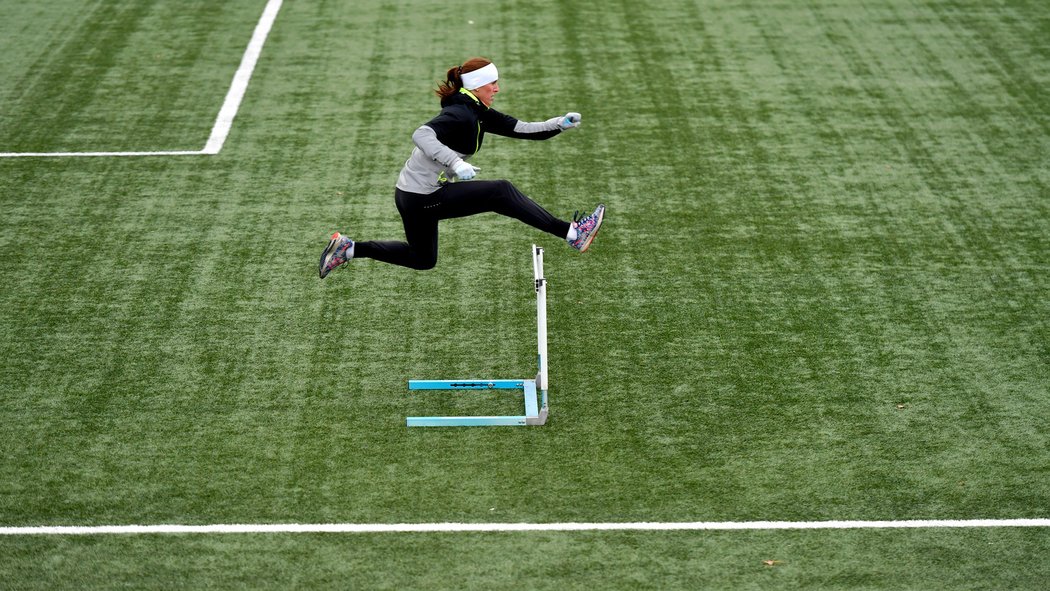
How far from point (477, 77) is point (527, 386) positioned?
203 cm

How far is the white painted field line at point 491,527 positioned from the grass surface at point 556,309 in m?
0.07

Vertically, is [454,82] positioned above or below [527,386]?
above

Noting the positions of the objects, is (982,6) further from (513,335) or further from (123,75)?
(123,75)

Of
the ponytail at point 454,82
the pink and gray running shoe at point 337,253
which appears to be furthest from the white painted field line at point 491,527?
the ponytail at point 454,82

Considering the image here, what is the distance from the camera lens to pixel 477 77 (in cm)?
753

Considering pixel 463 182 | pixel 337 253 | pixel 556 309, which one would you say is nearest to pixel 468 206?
Answer: pixel 463 182

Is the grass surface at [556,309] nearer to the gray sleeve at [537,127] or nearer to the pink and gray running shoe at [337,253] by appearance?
the pink and gray running shoe at [337,253]

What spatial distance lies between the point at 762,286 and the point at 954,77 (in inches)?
198

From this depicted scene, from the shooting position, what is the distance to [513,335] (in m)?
8.43

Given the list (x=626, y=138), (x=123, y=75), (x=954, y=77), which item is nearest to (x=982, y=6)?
(x=954, y=77)

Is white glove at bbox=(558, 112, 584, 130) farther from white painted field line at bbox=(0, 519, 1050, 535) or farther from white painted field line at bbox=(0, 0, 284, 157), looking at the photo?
white painted field line at bbox=(0, 0, 284, 157)

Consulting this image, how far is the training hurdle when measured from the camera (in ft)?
23.3

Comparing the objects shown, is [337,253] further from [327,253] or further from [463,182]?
[463,182]

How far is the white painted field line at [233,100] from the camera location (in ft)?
36.0
